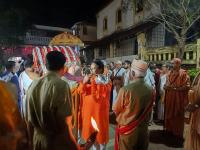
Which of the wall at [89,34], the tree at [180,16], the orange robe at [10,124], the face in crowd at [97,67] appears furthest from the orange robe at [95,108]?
the wall at [89,34]

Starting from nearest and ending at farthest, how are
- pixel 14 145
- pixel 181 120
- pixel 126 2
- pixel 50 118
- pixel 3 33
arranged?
pixel 14 145
pixel 50 118
pixel 181 120
pixel 126 2
pixel 3 33

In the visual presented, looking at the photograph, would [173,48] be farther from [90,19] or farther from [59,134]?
[90,19]

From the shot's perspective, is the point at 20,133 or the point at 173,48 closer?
the point at 20,133

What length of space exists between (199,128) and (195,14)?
9.25m

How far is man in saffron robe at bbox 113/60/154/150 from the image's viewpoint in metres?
4.52

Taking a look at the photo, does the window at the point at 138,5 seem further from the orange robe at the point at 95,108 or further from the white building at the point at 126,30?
the orange robe at the point at 95,108

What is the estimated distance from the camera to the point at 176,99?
26.3 feet

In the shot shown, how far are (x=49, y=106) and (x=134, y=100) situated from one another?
1552 millimetres

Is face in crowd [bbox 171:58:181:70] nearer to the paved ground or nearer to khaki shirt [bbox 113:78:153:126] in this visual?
the paved ground

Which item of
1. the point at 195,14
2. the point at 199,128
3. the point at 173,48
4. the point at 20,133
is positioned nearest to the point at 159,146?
the point at 199,128

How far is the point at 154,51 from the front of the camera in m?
14.5

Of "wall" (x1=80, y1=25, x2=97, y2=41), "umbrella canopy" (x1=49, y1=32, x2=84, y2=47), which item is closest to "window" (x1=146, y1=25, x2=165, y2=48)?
"umbrella canopy" (x1=49, y1=32, x2=84, y2=47)

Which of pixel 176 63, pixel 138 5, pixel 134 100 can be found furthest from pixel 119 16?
pixel 134 100

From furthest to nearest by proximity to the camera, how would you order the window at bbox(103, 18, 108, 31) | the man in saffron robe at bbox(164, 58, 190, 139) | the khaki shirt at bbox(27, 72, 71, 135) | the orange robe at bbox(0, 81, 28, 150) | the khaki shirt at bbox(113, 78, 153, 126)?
the window at bbox(103, 18, 108, 31) → the man in saffron robe at bbox(164, 58, 190, 139) → the khaki shirt at bbox(113, 78, 153, 126) → the khaki shirt at bbox(27, 72, 71, 135) → the orange robe at bbox(0, 81, 28, 150)
